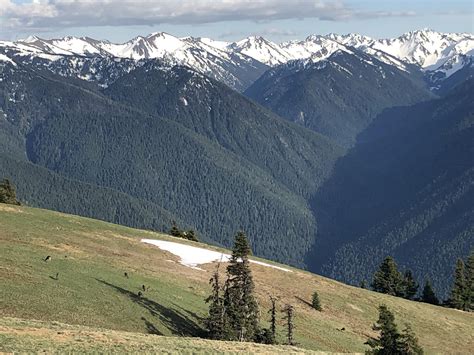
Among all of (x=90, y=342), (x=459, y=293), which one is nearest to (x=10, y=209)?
(x=90, y=342)

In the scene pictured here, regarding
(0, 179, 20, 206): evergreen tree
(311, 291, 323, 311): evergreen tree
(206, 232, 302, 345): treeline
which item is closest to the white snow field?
(311, 291, 323, 311): evergreen tree

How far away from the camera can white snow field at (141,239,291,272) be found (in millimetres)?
82250

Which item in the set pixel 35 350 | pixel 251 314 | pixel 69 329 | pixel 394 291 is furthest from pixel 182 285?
pixel 394 291

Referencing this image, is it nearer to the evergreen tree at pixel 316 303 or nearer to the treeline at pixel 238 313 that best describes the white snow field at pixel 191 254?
the evergreen tree at pixel 316 303

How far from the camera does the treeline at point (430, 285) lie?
10994 centimetres

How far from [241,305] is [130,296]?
10.0 metres

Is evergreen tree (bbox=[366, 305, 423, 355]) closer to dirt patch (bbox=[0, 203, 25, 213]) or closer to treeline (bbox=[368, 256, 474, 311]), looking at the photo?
dirt patch (bbox=[0, 203, 25, 213])

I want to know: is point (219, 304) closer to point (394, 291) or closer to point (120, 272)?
point (120, 272)

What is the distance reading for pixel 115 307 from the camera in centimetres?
5072

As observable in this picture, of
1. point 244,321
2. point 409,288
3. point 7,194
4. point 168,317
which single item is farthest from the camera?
point 409,288

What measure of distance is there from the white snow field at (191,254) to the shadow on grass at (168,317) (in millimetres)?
23719

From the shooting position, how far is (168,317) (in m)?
52.8

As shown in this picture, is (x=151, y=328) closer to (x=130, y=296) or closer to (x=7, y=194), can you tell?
(x=130, y=296)

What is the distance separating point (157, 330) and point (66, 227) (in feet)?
121
